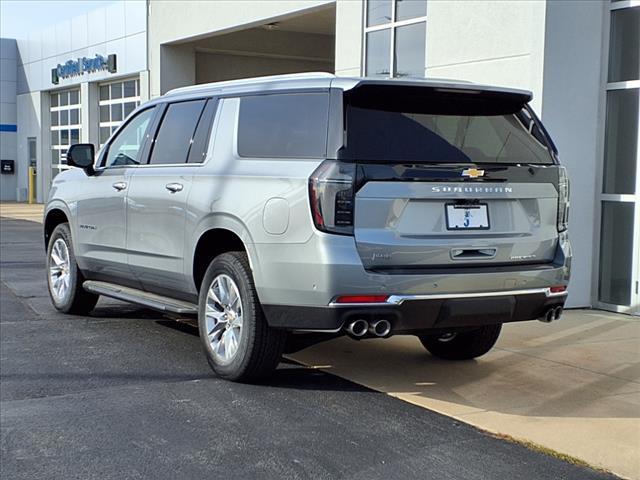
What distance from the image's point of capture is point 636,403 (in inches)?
230

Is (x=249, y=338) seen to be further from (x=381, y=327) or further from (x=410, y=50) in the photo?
(x=410, y=50)

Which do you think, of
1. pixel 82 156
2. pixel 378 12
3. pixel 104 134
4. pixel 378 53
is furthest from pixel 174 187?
pixel 104 134

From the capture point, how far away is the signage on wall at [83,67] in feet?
77.7

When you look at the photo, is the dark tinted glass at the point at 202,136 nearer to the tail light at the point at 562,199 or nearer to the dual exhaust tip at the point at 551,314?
the tail light at the point at 562,199

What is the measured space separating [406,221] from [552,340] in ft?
9.82

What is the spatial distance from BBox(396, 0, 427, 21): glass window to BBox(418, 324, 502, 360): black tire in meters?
5.43

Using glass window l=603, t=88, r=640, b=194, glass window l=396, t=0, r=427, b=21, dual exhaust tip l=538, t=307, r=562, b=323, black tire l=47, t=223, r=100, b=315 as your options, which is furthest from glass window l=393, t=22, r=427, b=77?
dual exhaust tip l=538, t=307, r=562, b=323

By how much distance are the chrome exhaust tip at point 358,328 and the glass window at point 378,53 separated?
690 centimetres

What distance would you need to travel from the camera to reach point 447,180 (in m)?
5.45

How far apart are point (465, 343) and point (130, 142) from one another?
10.9ft

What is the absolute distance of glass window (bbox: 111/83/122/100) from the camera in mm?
24475

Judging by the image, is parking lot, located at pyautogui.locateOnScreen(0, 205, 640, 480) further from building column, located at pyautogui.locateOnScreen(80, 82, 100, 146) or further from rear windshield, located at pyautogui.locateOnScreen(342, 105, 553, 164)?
building column, located at pyautogui.locateOnScreen(80, 82, 100, 146)

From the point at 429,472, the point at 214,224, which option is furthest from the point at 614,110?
the point at 429,472

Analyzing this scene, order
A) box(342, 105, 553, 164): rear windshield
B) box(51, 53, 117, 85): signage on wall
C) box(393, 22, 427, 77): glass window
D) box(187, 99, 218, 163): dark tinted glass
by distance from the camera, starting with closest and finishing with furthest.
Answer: box(342, 105, 553, 164): rear windshield < box(187, 99, 218, 163): dark tinted glass < box(393, 22, 427, 77): glass window < box(51, 53, 117, 85): signage on wall
